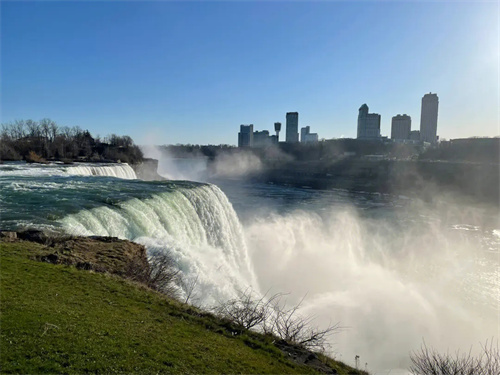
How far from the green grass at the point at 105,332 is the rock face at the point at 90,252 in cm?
54

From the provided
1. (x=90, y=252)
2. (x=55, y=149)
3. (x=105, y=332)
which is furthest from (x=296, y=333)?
(x=55, y=149)

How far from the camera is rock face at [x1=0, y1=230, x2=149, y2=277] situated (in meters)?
7.65

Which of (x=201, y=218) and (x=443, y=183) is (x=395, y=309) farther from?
(x=443, y=183)

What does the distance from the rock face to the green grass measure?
0.54 m

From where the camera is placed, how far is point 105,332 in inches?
188

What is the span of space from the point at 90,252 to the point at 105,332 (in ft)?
13.8

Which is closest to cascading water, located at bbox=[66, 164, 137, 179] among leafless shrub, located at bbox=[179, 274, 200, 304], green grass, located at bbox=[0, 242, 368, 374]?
leafless shrub, located at bbox=[179, 274, 200, 304]

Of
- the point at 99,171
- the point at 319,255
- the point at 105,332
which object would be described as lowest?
the point at 319,255

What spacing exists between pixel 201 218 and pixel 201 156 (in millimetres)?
121797

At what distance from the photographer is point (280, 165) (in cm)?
10575

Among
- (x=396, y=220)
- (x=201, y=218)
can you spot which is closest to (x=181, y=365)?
(x=201, y=218)

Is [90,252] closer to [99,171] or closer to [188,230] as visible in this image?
[188,230]

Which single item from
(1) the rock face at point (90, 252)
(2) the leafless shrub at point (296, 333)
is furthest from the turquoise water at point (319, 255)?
(2) the leafless shrub at point (296, 333)

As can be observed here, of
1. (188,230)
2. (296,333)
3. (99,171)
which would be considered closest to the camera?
(296,333)
